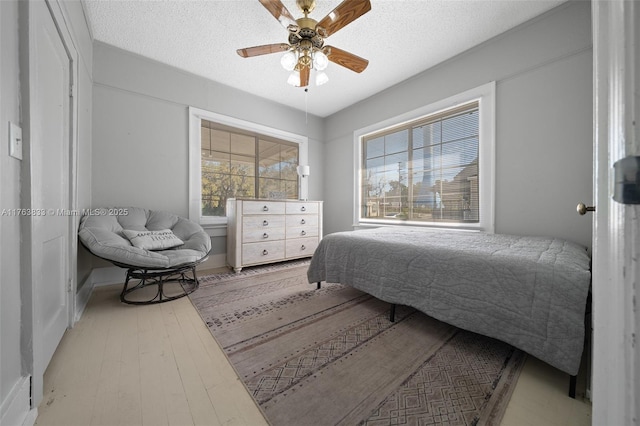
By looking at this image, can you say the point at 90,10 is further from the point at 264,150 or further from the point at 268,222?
the point at 268,222

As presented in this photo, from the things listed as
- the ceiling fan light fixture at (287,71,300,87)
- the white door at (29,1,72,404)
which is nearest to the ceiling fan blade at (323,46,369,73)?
the ceiling fan light fixture at (287,71,300,87)

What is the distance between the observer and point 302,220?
3678 mm

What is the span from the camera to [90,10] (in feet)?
7.12

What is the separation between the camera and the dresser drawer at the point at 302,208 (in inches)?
140

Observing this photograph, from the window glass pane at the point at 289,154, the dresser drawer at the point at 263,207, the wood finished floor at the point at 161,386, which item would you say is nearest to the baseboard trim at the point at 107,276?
the wood finished floor at the point at 161,386

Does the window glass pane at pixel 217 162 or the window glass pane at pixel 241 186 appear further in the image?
the window glass pane at pixel 241 186

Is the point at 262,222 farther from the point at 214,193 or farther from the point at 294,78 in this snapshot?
the point at 294,78

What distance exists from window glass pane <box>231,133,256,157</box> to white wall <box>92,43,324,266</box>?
34cm

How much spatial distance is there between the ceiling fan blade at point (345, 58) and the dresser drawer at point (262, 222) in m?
2.01

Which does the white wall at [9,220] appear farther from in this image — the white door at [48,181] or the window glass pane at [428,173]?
the window glass pane at [428,173]

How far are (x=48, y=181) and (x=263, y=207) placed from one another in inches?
81.5

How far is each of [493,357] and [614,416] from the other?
1.23 metres

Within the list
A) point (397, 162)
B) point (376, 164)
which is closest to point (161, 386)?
point (397, 162)

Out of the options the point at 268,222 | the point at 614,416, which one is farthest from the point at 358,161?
the point at 614,416
